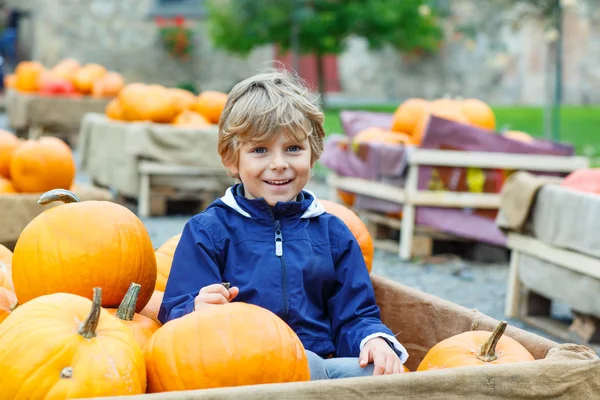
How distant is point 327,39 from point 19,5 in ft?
27.8

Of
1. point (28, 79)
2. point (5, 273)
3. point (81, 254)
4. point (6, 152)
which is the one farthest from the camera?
point (28, 79)

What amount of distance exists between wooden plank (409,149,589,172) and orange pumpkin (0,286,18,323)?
3.84 metres

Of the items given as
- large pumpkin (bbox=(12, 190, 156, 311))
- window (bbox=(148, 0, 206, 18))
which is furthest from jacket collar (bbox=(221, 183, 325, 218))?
window (bbox=(148, 0, 206, 18))

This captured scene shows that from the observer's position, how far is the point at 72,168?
5.21 metres

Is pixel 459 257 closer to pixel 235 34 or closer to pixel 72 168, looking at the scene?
pixel 72 168

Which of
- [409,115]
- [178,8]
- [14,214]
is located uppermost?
[178,8]

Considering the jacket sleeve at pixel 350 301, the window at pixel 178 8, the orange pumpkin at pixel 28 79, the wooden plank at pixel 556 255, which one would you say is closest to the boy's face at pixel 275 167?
the jacket sleeve at pixel 350 301

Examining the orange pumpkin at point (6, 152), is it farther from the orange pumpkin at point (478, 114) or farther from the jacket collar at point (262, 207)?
the orange pumpkin at point (478, 114)

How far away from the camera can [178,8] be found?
71.3 ft

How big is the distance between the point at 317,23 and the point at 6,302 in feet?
52.6

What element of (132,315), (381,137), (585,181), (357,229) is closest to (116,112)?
(381,137)

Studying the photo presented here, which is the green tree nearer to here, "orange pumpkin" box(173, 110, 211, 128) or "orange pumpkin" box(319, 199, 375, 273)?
"orange pumpkin" box(173, 110, 211, 128)

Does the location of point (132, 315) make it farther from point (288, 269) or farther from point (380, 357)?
point (380, 357)

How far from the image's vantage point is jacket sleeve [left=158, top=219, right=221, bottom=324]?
240cm
